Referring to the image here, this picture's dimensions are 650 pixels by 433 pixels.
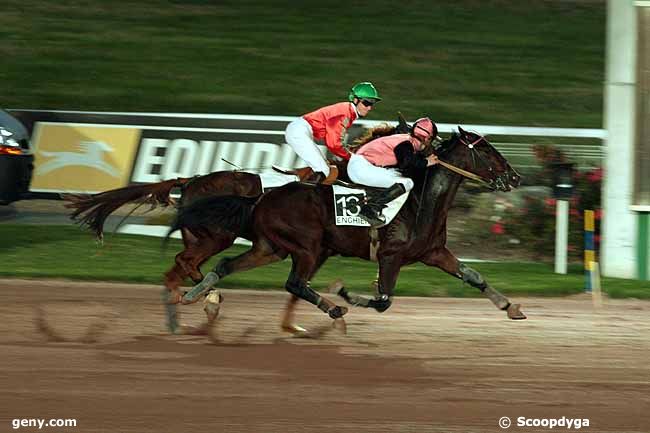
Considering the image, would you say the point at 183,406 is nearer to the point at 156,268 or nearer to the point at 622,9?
the point at 156,268

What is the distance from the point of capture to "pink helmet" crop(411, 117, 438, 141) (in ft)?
32.3

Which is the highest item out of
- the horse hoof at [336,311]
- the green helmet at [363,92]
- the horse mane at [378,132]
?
the green helmet at [363,92]

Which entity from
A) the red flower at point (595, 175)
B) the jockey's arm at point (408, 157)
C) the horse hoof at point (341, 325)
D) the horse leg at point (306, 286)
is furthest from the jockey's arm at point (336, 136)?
the red flower at point (595, 175)

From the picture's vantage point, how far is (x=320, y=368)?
8602mm

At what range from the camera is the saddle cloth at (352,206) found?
9742 mm

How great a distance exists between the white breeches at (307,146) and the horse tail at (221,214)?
0.54 meters

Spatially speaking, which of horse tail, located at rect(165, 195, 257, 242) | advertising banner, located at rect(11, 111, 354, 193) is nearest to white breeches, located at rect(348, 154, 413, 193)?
horse tail, located at rect(165, 195, 257, 242)

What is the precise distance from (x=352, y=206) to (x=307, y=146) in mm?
694

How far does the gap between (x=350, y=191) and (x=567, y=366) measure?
85.9 inches

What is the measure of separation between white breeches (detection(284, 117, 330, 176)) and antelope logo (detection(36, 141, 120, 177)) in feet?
19.7

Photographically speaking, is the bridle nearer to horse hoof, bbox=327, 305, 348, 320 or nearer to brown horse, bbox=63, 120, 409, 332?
brown horse, bbox=63, 120, 409, 332

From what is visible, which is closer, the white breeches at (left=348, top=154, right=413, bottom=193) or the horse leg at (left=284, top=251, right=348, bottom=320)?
the horse leg at (left=284, top=251, right=348, bottom=320)

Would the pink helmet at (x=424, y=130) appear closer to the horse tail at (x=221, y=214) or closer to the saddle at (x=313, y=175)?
the saddle at (x=313, y=175)

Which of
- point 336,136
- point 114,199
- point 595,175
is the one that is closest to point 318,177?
point 336,136
